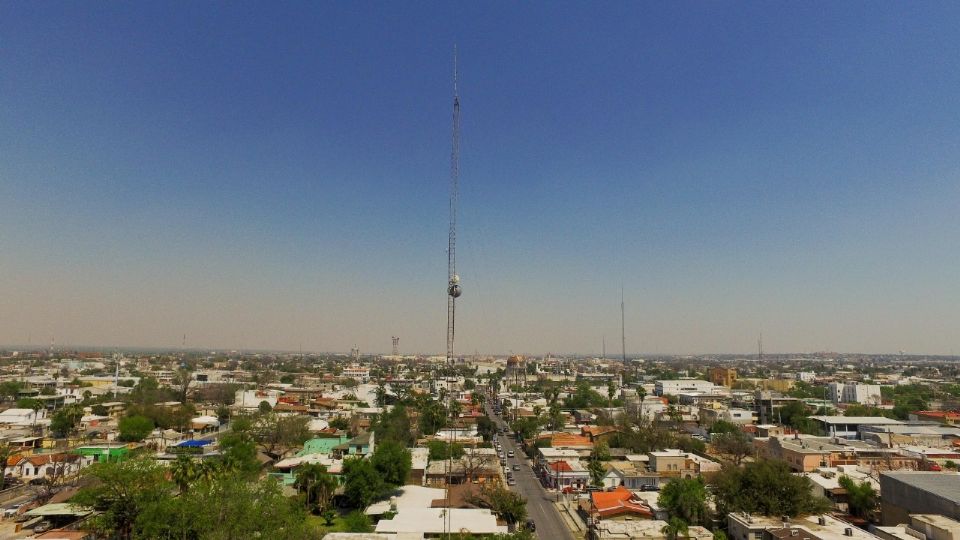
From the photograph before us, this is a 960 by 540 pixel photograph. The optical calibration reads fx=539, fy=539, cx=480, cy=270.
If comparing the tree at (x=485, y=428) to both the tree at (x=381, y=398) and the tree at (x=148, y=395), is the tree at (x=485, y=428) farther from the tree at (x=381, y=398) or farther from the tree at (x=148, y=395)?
the tree at (x=148, y=395)

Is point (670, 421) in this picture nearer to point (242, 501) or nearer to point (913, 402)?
point (913, 402)

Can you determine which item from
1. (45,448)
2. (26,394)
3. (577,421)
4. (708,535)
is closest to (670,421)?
(577,421)

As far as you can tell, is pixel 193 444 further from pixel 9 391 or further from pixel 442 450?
pixel 9 391

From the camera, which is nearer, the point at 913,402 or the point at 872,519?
the point at 872,519

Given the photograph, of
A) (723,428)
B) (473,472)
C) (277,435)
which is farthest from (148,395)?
(723,428)

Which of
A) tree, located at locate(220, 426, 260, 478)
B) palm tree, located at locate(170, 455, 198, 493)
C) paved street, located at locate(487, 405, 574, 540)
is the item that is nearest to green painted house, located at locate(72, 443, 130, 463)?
tree, located at locate(220, 426, 260, 478)

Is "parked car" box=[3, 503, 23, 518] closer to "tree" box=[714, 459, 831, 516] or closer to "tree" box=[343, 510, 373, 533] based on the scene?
"tree" box=[343, 510, 373, 533]

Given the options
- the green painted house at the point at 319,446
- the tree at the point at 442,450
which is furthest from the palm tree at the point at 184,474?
the tree at the point at 442,450
